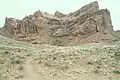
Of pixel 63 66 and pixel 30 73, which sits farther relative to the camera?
pixel 63 66

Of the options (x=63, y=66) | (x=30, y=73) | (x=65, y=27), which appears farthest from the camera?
(x=65, y=27)

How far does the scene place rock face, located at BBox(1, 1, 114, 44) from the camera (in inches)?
1539

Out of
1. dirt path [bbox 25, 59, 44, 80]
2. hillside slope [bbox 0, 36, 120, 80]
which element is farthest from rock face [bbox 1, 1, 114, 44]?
dirt path [bbox 25, 59, 44, 80]

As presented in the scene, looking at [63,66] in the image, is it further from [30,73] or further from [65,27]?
[65,27]

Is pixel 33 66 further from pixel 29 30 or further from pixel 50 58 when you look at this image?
pixel 29 30

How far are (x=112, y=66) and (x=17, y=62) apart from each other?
6.38 meters

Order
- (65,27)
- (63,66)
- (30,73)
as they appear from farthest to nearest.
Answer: (65,27) < (63,66) < (30,73)

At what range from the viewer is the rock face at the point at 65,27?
39.1 meters

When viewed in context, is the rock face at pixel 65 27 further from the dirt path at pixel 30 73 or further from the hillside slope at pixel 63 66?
the dirt path at pixel 30 73

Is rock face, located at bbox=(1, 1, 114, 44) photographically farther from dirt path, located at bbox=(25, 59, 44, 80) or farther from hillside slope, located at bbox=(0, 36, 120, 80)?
dirt path, located at bbox=(25, 59, 44, 80)

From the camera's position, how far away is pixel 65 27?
143ft

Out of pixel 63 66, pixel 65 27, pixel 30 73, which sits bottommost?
pixel 30 73

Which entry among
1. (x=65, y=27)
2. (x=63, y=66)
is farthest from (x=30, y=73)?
(x=65, y=27)

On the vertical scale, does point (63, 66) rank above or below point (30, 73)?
above
